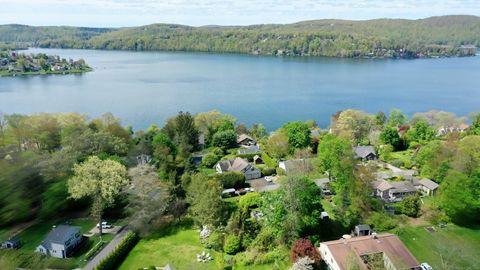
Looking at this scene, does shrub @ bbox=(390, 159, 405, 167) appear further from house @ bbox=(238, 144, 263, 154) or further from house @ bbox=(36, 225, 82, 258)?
house @ bbox=(36, 225, 82, 258)

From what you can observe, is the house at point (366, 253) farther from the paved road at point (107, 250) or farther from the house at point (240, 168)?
the house at point (240, 168)

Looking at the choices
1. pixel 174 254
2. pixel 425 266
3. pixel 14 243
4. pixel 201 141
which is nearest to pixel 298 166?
pixel 425 266

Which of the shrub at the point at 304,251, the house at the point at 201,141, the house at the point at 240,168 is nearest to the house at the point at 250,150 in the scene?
the house at the point at 240,168

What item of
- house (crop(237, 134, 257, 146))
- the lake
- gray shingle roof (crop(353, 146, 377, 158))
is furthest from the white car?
the lake

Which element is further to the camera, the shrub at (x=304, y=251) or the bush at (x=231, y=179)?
the bush at (x=231, y=179)

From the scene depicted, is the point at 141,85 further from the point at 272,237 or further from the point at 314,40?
the point at 314,40

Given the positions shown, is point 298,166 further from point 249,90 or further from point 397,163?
point 249,90
